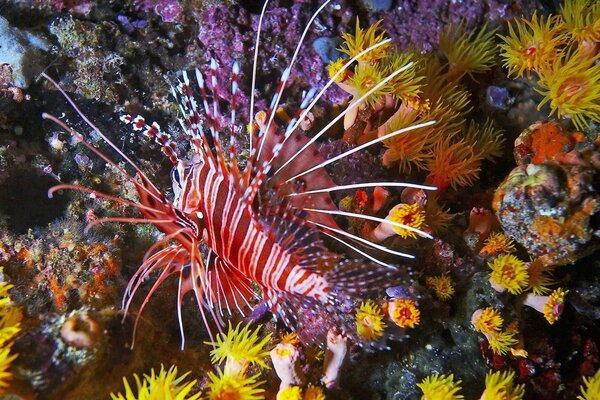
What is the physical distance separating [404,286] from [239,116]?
6.55ft

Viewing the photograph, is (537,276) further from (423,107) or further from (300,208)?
(300,208)

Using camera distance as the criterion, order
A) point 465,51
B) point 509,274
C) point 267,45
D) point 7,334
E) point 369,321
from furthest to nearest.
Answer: point 267,45, point 465,51, point 509,274, point 369,321, point 7,334

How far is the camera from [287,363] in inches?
101

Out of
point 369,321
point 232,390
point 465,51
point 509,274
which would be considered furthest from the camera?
point 465,51

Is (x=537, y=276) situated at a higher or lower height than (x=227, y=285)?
higher

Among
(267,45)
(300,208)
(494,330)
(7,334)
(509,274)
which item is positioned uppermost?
(267,45)

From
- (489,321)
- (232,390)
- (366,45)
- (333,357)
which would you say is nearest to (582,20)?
(366,45)

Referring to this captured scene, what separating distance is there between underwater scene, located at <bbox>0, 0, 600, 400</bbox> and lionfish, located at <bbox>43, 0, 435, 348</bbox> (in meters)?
0.02

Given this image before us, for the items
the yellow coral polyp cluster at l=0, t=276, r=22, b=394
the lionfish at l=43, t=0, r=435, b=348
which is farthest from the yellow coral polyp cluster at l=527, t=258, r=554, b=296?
the yellow coral polyp cluster at l=0, t=276, r=22, b=394

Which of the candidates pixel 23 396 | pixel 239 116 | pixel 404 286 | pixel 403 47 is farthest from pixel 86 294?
pixel 403 47

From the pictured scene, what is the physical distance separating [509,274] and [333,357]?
1212 millimetres

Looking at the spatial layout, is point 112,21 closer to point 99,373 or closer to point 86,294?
point 86,294

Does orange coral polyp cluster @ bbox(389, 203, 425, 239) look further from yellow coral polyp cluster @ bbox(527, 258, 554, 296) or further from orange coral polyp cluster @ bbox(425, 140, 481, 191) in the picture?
yellow coral polyp cluster @ bbox(527, 258, 554, 296)

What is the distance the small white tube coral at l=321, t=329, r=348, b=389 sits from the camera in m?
2.64
